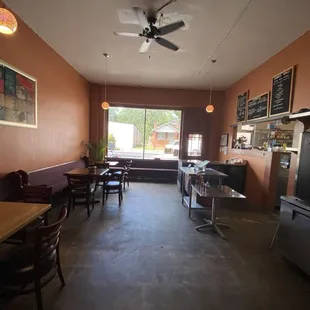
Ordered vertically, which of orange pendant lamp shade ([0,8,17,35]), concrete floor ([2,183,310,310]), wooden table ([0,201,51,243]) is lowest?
concrete floor ([2,183,310,310])

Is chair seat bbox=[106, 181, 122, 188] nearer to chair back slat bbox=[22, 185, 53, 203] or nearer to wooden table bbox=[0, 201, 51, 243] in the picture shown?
chair back slat bbox=[22, 185, 53, 203]

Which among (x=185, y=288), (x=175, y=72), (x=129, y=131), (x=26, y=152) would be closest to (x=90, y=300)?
(x=185, y=288)

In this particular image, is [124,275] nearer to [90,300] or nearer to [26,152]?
[90,300]

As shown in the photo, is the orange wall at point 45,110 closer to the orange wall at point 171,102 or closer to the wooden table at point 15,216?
the orange wall at point 171,102

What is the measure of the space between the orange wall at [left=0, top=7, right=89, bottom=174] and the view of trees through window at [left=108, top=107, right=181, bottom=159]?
1.52 m

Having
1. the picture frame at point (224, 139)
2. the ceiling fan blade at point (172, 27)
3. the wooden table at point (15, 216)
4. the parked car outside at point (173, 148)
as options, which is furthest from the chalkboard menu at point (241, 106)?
the wooden table at point (15, 216)

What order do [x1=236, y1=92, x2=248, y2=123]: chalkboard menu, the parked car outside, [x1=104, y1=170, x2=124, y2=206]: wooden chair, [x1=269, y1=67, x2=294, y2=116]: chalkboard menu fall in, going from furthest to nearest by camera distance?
1. the parked car outside
2. [x1=236, y1=92, x2=248, y2=123]: chalkboard menu
3. [x1=104, y1=170, x2=124, y2=206]: wooden chair
4. [x1=269, y1=67, x2=294, y2=116]: chalkboard menu

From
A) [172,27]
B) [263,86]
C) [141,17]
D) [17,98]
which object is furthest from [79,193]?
[263,86]

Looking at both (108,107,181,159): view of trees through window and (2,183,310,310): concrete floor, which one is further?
(108,107,181,159): view of trees through window

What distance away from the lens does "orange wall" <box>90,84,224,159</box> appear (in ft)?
24.5

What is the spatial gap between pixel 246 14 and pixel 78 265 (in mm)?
4150

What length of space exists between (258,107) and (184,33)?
8.25 ft

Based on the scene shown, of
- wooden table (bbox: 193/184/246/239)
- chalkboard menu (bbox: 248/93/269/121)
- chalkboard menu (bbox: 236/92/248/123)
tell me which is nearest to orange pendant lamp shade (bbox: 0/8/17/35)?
wooden table (bbox: 193/184/246/239)

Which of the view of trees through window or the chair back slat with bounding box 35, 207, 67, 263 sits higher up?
the view of trees through window
